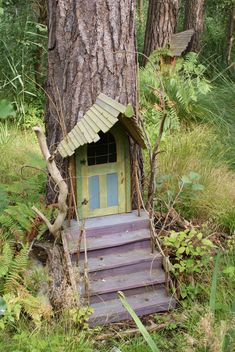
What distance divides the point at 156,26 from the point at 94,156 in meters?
4.21

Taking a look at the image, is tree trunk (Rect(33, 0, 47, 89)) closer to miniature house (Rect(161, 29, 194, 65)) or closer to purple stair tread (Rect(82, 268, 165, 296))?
miniature house (Rect(161, 29, 194, 65))

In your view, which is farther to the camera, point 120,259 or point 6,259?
point 120,259

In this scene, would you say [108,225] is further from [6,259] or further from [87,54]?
[87,54]

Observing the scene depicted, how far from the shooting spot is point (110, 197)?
3473 mm

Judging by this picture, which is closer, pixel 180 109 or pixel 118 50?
pixel 118 50

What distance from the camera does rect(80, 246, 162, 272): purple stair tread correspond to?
3268 millimetres

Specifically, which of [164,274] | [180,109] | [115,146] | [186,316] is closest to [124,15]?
[115,146]

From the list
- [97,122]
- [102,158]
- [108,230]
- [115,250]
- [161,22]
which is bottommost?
[115,250]

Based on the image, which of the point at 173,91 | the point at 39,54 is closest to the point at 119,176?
the point at 173,91

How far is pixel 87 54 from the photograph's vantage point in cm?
327

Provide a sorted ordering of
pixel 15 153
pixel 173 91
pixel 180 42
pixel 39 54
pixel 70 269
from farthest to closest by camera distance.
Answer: pixel 39 54
pixel 180 42
pixel 173 91
pixel 15 153
pixel 70 269

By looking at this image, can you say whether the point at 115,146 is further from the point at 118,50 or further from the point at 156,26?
the point at 156,26

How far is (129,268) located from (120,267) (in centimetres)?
7

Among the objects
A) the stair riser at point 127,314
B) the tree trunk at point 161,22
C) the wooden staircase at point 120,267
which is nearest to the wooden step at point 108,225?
the wooden staircase at point 120,267
